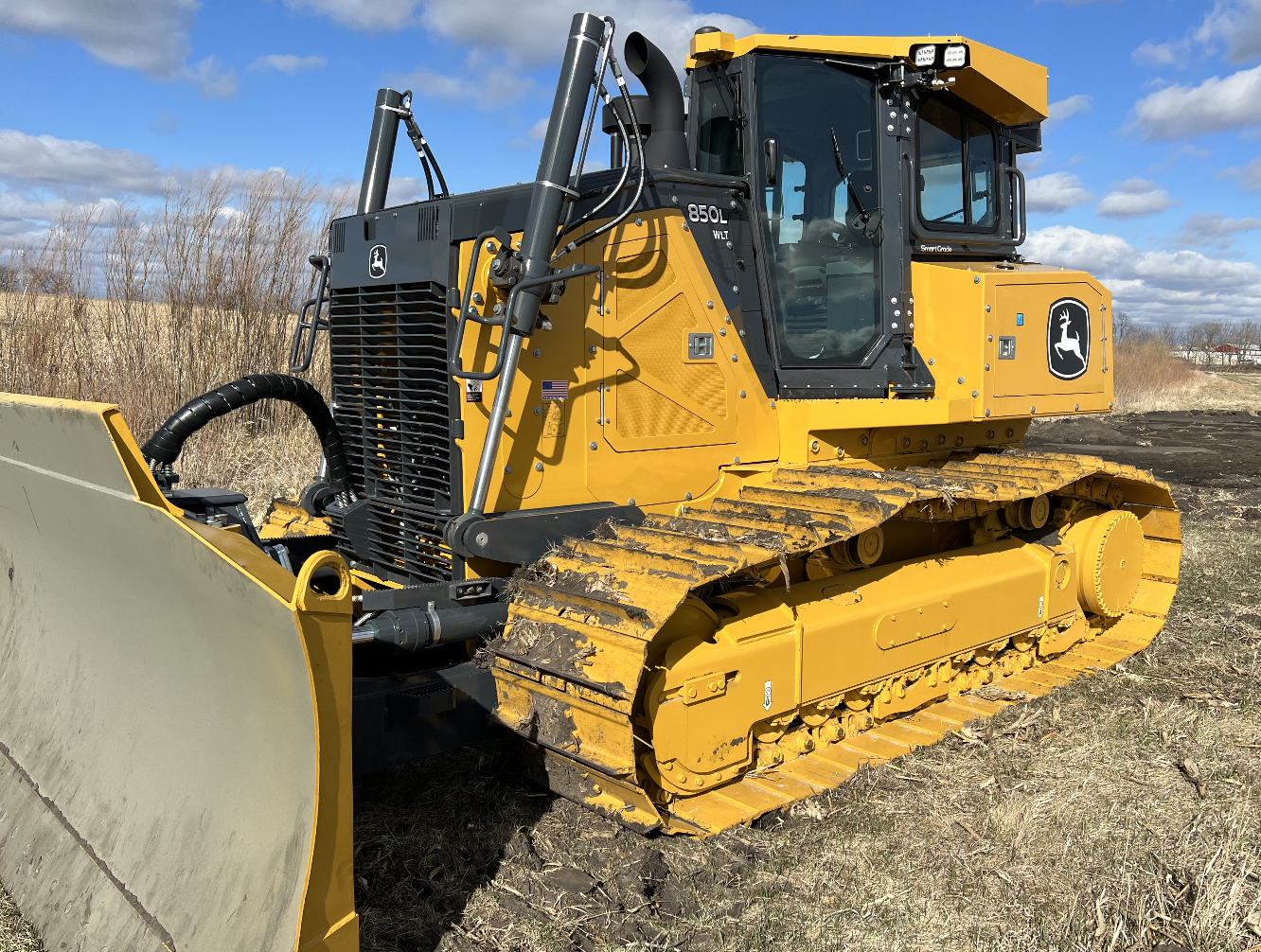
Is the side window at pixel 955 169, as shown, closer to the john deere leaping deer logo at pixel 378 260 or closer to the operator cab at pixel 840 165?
the operator cab at pixel 840 165

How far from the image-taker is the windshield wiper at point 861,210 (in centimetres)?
496

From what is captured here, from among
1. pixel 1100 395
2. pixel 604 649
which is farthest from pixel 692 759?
pixel 1100 395

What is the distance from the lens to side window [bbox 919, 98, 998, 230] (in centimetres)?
531

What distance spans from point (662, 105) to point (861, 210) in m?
1.15

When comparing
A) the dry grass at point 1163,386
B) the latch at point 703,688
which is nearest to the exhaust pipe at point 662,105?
the latch at point 703,688

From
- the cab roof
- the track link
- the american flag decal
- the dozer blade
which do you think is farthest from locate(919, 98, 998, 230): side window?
the dozer blade

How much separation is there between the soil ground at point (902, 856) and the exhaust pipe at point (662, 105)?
8.72 ft

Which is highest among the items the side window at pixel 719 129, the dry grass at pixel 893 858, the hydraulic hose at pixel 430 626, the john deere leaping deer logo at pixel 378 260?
the side window at pixel 719 129

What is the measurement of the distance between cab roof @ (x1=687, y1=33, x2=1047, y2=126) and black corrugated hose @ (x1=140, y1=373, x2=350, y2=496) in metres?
2.42

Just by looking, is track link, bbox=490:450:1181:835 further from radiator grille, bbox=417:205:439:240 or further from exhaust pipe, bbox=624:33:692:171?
exhaust pipe, bbox=624:33:692:171

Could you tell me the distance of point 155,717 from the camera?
3.17 meters

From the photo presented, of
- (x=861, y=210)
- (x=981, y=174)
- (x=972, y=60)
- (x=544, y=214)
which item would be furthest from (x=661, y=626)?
(x=981, y=174)

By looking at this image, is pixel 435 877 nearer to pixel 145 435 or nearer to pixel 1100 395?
pixel 1100 395

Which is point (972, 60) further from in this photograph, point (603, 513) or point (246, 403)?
point (246, 403)
